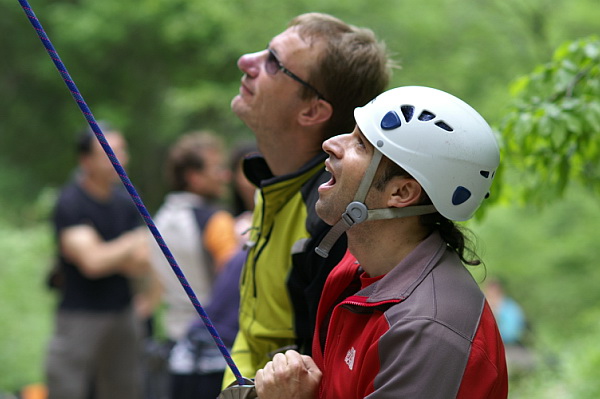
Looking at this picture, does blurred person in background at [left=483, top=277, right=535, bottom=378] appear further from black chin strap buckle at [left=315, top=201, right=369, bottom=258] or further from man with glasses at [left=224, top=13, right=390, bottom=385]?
black chin strap buckle at [left=315, top=201, right=369, bottom=258]

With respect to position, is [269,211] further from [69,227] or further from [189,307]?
[69,227]

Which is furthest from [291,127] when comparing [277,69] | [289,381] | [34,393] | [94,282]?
[34,393]

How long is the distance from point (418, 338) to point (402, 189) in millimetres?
443

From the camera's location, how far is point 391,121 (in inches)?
90.4

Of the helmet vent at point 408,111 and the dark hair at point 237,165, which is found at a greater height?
the helmet vent at point 408,111

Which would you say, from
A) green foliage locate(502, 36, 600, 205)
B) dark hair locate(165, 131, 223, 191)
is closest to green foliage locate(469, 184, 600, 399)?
dark hair locate(165, 131, 223, 191)

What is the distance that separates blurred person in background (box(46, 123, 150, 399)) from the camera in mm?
6848

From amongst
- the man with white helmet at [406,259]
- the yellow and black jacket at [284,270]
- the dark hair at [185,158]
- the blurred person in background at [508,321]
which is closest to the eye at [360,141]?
the man with white helmet at [406,259]

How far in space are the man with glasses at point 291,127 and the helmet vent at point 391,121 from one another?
0.66 metres

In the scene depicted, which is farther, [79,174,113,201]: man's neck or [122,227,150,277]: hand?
[79,174,113,201]: man's neck

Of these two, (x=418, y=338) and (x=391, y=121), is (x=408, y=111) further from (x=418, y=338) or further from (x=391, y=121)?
(x=418, y=338)

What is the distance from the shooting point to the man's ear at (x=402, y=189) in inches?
90.9

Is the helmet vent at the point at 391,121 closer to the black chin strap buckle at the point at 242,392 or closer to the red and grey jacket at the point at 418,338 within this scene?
the red and grey jacket at the point at 418,338

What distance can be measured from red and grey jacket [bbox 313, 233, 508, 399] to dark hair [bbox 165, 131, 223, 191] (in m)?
4.20
